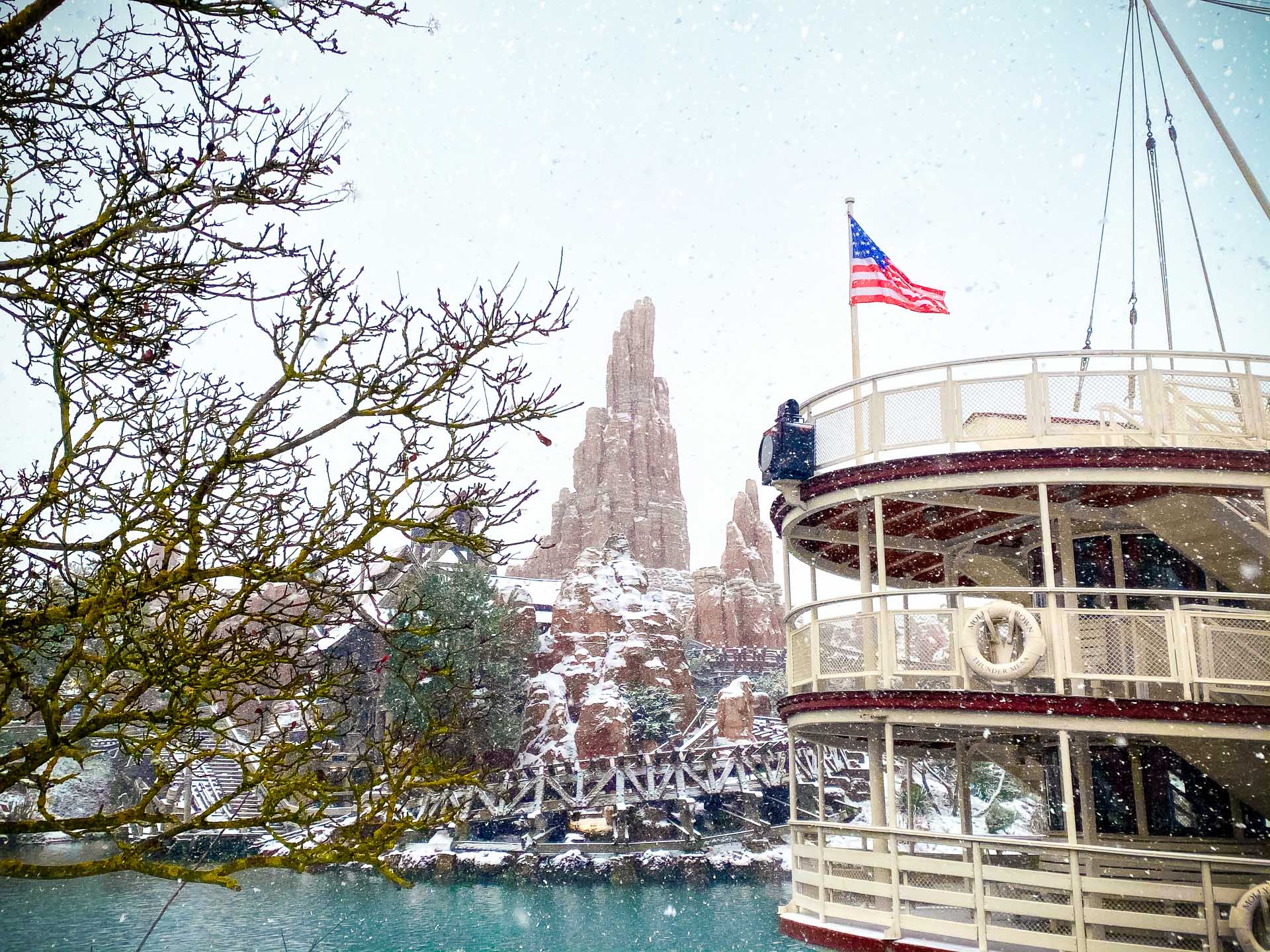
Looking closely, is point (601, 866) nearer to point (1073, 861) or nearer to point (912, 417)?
point (912, 417)

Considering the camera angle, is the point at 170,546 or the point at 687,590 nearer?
the point at 170,546

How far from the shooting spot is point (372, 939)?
2308 centimetres

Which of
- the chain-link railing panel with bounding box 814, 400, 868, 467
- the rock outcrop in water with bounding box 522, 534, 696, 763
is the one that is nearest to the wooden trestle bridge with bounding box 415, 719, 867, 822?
the rock outcrop in water with bounding box 522, 534, 696, 763

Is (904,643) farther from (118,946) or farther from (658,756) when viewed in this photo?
(658,756)

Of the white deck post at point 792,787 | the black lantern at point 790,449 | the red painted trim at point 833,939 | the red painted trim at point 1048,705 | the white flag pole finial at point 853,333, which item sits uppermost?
the white flag pole finial at point 853,333

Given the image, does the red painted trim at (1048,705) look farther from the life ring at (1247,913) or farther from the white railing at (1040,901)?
the life ring at (1247,913)

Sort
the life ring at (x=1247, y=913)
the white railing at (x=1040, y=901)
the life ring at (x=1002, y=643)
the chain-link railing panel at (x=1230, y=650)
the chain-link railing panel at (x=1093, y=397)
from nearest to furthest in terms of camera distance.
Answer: the life ring at (x=1247, y=913)
the white railing at (x=1040, y=901)
the chain-link railing panel at (x=1230, y=650)
the life ring at (x=1002, y=643)
the chain-link railing panel at (x=1093, y=397)

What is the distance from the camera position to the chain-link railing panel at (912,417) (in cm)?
1112

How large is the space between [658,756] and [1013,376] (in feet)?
103

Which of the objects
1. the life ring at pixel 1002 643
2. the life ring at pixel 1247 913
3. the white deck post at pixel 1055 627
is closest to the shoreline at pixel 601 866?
the life ring at pixel 1002 643

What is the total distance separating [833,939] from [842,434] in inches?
225

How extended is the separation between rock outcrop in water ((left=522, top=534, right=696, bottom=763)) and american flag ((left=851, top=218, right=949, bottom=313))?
29.0 metres

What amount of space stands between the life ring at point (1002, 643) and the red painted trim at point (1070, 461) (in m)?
1.59

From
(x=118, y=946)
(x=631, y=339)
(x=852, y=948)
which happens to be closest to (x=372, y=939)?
(x=118, y=946)
